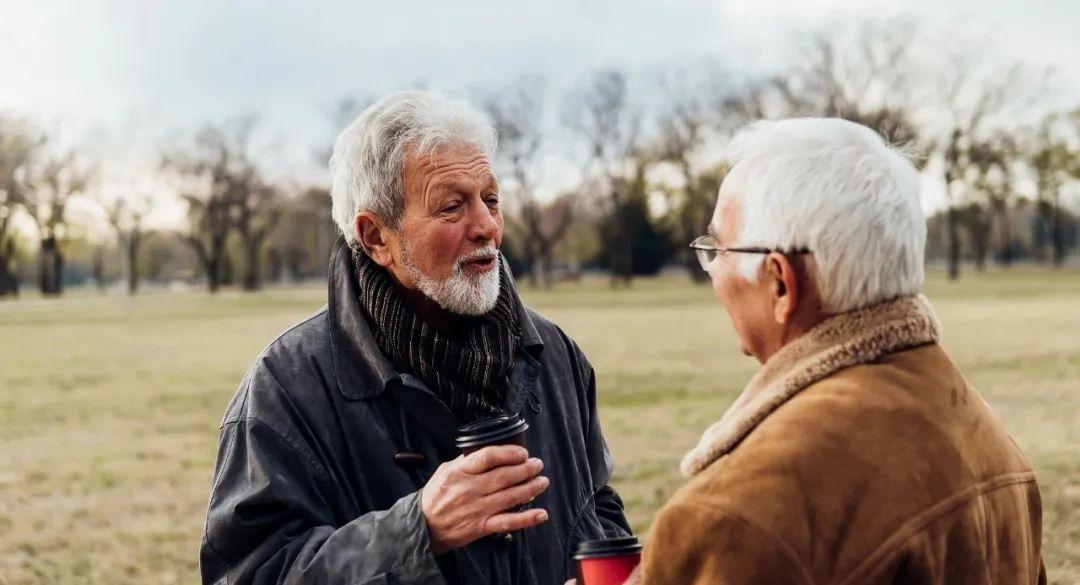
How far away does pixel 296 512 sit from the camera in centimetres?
244

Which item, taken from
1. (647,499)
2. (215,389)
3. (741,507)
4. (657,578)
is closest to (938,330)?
(741,507)

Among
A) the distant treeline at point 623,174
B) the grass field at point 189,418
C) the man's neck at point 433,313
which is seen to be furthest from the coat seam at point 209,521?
the distant treeline at point 623,174

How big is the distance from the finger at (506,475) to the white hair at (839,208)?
0.70 m

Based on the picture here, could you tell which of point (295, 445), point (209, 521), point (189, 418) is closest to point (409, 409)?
point (295, 445)

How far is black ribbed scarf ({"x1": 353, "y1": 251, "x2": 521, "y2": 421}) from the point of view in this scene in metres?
2.66

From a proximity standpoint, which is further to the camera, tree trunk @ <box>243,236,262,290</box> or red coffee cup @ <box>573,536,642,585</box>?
tree trunk @ <box>243,236,262,290</box>

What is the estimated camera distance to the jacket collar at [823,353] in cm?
170

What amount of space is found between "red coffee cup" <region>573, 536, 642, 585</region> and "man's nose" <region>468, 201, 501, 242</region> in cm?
106

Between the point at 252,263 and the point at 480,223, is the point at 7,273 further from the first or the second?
the point at 480,223

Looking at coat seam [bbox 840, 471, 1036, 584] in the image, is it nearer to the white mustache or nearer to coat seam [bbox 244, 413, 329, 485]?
coat seam [bbox 244, 413, 329, 485]

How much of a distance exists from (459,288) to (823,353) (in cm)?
122

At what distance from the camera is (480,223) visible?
2840mm

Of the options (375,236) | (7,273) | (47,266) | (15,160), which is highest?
(15,160)

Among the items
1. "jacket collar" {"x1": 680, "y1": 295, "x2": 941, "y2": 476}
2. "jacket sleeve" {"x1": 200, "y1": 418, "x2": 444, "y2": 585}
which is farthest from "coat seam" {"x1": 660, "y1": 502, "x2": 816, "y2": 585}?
"jacket sleeve" {"x1": 200, "y1": 418, "x2": 444, "y2": 585}
